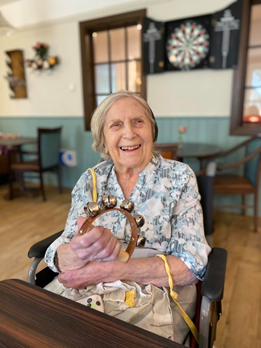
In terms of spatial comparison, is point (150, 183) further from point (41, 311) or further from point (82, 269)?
point (41, 311)

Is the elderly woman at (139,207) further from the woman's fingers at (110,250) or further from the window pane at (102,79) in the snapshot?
the window pane at (102,79)

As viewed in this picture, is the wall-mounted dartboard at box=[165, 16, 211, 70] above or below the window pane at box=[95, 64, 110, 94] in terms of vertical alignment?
above

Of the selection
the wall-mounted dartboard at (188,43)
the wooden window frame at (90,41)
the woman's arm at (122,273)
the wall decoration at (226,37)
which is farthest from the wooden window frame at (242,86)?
the woman's arm at (122,273)

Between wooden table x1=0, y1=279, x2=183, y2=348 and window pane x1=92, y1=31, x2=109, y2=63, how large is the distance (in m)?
3.40

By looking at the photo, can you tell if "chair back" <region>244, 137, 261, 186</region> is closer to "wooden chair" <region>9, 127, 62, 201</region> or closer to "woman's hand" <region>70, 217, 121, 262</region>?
"woman's hand" <region>70, 217, 121, 262</region>

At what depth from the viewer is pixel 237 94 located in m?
2.70

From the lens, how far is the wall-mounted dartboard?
2.70 metres

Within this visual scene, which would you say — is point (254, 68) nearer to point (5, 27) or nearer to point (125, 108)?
point (125, 108)

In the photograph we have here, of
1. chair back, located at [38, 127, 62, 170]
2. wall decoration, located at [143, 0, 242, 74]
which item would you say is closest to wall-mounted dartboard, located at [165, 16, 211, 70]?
wall decoration, located at [143, 0, 242, 74]

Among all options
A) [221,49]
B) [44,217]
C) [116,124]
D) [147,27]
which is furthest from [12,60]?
[116,124]

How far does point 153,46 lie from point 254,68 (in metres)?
1.13

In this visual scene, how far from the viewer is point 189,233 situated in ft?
3.17

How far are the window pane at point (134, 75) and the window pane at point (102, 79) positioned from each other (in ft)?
1.17

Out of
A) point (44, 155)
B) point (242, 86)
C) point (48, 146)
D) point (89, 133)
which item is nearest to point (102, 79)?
point (89, 133)
